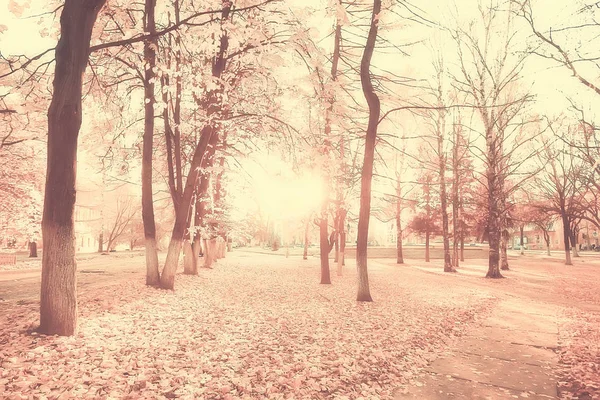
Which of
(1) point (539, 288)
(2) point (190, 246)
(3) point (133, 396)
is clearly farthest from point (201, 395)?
(1) point (539, 288)

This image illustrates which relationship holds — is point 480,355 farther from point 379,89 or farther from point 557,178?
point 557,178

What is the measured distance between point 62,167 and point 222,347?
388cm

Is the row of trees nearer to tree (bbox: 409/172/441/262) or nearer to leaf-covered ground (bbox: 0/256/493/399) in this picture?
leaf-covered ground (bbox: 0/256/493/399)

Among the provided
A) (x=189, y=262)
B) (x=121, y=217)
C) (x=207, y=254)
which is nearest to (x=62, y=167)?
(x=189, y=262)

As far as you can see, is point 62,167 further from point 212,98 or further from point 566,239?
point 566,239

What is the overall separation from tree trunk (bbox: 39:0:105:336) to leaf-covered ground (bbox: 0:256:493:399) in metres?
0.64

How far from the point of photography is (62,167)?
17.9 ft

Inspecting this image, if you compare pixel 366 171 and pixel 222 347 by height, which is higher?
pixel 366 171

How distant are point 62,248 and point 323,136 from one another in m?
7.87

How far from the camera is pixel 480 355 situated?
6.57 metres

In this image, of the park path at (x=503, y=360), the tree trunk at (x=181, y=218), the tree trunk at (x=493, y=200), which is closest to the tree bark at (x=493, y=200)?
the tree trunk at (x=493, y=200)

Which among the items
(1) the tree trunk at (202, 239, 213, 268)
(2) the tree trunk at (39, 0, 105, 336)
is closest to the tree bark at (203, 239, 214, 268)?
(1) the tree trunk at (202, 239, 213, 268)

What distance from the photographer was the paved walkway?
4992 mm

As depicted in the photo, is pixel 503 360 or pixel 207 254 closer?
pixel 503 360
